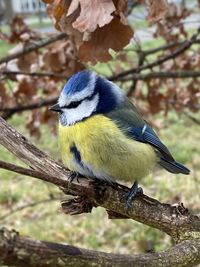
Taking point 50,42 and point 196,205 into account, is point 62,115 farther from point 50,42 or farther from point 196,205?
point 196,205

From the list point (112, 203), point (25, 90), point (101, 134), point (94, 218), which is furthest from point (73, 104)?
point (94, 218)

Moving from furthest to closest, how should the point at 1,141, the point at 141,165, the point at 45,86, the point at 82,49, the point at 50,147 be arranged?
1. the point at 50,147
2. the point at 45,86
3. the point at 141,165
4. the point at 82,49
5. the point at 1,141

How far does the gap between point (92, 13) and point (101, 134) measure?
1.42ft

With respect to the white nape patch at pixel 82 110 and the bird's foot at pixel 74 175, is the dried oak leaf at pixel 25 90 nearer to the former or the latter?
the white nape patch at pixel 82 110

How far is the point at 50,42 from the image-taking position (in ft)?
Result: 9.61

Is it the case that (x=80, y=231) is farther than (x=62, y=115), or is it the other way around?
(x=80, y=231)

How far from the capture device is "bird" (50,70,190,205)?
181 cm

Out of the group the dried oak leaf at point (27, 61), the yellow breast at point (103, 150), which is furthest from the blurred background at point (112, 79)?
the yellow breast at point (103, 150)

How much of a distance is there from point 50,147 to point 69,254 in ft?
15.5

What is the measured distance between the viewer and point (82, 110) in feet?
6.27

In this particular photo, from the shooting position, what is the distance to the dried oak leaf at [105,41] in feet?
5.67

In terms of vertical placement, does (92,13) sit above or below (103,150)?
above

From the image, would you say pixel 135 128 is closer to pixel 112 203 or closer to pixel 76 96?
pixel 76 96

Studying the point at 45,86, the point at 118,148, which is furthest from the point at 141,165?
the point at 45,86
